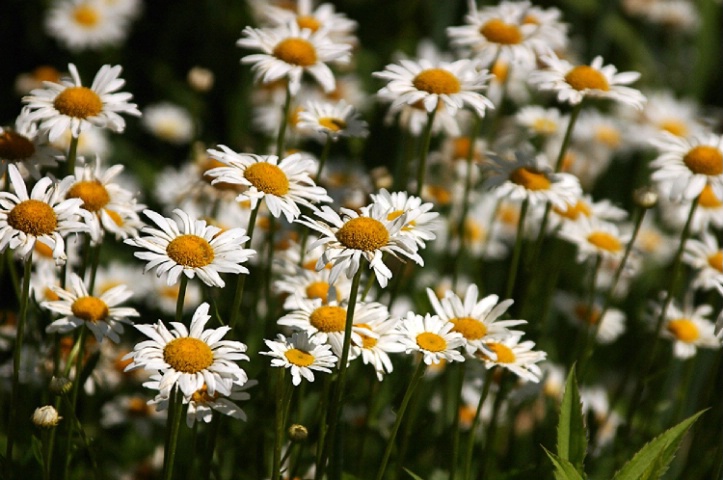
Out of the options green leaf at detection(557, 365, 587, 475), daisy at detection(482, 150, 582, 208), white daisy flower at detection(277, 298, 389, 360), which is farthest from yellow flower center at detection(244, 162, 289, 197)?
green leaf at detection(557, 365, 587, 475)

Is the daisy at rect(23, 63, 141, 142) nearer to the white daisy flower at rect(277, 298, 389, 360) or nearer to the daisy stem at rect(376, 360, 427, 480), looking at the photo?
the white daisy flower at rect(277, 298, 389, 360)

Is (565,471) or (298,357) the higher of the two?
(298,357)

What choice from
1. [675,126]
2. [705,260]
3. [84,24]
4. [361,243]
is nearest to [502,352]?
[361,243]

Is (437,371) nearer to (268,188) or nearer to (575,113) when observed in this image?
(575,113)

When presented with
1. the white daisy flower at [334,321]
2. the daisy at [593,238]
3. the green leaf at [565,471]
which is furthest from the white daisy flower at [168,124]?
the green leaf at [565,471]

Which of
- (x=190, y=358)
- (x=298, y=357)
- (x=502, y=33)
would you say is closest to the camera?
(x=190, y=358)

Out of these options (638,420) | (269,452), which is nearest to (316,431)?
(269,452)

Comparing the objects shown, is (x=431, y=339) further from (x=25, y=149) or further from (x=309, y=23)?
(x=309, y=23)
